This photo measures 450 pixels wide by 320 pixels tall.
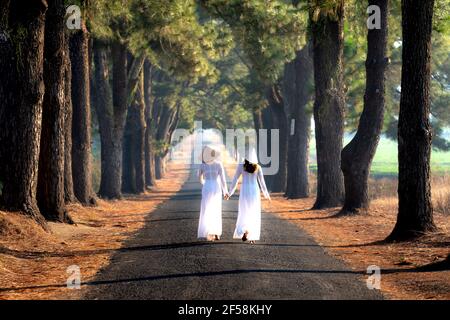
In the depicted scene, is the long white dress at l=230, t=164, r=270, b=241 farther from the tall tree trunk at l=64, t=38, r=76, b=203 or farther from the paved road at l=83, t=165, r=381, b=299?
the tall tree trunk at l=64, t=38, r=76, b=203

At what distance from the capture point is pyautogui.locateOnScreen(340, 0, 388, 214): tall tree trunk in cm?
2283

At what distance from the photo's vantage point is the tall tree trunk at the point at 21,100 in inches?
666

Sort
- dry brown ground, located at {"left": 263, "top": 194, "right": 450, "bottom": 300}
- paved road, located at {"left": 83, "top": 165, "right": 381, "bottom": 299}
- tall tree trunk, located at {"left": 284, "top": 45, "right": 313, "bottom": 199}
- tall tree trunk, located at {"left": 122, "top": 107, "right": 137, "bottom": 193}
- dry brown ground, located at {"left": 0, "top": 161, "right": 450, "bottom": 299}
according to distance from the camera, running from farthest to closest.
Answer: tall tree trunk, located at {"left": 122, "top": 107, "right": 137, "bottom": 193}
tall tree trunk, located at {"left": 284, "top": 45, "right": 313, "bottom": 199}
dry brown ground, located at {"left": 0, "top": 161, "right": 450, "bottom": 299}
dry brown ground, located at {"left": 263, "top": 194, "right": 450, "bottom": 300}
paved road, located at {"left": 83, "top": 165, "right": 381, "bottom": 299}

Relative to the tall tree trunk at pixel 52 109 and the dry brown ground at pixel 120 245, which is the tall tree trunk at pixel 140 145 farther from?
the tall tree trunk at pixel 52 109

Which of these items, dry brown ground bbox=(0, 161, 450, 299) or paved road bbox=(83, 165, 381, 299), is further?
dry brown ground bbox=(0, 161, 450, 299)

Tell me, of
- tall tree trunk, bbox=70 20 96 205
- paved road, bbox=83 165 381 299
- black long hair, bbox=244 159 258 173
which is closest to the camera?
paved road, bbox=83 165 381 299

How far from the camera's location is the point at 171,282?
11625 mm

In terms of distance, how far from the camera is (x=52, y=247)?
16.3 m

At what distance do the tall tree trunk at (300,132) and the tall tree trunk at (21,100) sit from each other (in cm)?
2088

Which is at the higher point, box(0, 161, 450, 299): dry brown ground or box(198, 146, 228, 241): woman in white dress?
box(198, 146, 228, 241): woman in white dress

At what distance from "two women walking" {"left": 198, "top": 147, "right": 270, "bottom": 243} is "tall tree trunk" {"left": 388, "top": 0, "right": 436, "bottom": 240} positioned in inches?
115

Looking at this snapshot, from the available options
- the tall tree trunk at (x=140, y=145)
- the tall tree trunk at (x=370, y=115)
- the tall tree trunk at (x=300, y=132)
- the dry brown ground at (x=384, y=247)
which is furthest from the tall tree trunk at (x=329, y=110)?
the tall tree trunk at (x=140, y=145)

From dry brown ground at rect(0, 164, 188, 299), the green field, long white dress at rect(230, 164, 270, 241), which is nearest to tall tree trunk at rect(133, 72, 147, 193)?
dry brown ground at rect(0, 164, 188, 299)

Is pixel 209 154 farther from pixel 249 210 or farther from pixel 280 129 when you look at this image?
pixel 280 129
